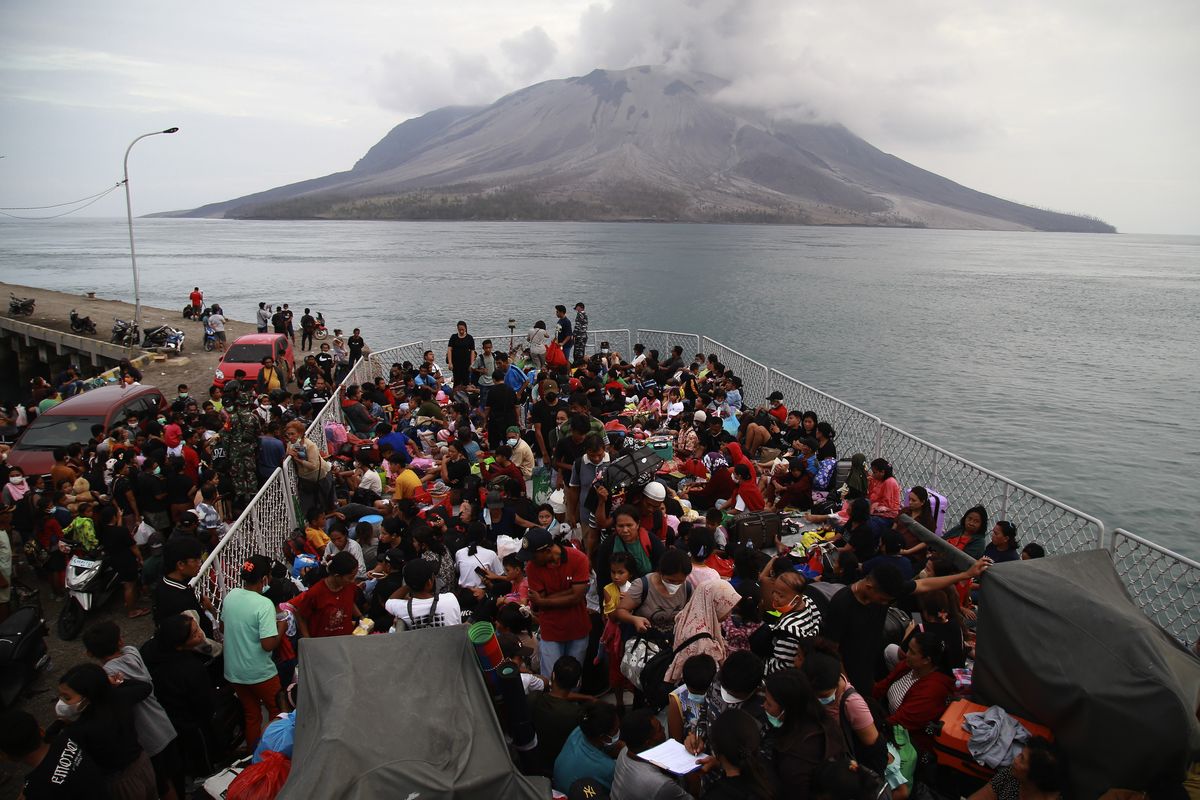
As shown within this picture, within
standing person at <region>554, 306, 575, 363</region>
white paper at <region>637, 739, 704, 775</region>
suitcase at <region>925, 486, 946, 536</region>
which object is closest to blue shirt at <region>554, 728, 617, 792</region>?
white paper at <region>637, 739, 704, 775</region>

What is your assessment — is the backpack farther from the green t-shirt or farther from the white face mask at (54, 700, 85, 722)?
the white face mask at (54, 700, 85, 722)

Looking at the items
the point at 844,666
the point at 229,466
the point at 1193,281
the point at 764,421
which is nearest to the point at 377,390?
the point at 229,466

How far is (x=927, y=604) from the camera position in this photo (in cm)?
475

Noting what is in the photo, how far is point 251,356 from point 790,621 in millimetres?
17706

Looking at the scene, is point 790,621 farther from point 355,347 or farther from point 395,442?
point 355,347

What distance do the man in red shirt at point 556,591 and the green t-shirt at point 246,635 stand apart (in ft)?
5.97

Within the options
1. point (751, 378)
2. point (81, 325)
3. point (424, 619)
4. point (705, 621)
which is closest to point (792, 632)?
point (705, 621)

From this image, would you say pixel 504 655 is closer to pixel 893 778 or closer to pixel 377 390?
pixel 893 778

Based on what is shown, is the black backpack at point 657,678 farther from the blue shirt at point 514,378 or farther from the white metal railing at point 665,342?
the white metal railing at point 665,342

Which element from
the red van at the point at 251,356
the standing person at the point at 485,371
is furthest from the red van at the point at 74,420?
A: the standing person at the point at 485,371

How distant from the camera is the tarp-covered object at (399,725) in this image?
3.04 meters

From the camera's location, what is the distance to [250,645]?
4781mm

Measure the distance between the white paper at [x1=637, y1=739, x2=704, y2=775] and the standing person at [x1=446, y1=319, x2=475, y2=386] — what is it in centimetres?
1103

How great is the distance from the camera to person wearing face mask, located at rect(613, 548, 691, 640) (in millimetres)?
4668
